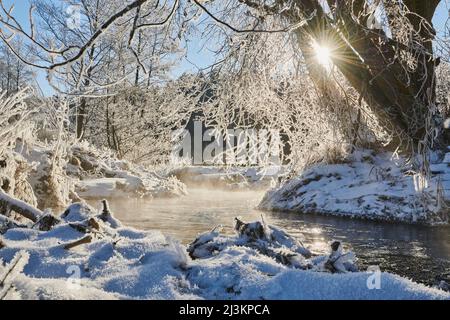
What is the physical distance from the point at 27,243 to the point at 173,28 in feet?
12.3

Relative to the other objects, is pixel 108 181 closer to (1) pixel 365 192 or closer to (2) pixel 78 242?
(1) pixel 365 192

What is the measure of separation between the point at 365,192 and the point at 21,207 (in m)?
5.85

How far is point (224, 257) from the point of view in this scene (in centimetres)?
250

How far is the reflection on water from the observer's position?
4465mm

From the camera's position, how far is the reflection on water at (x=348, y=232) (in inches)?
176

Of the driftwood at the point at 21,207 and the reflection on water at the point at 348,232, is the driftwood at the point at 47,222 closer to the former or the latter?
the driftwood at the point at 21,207

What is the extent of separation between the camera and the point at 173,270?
221cm

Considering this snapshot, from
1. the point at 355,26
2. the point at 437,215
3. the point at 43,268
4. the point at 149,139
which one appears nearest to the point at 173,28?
the point at 355,26

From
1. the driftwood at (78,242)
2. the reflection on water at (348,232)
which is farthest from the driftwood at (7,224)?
the reflection on water at (348,232)

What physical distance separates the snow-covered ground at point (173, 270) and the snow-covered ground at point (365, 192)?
162 inches

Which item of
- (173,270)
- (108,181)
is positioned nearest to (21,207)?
(173,270)

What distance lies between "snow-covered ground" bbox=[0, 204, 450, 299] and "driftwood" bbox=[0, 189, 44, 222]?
1090 millimetres

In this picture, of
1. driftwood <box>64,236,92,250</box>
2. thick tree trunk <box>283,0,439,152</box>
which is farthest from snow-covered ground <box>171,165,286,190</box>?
driftwood <box>64,236,92,250</box>
